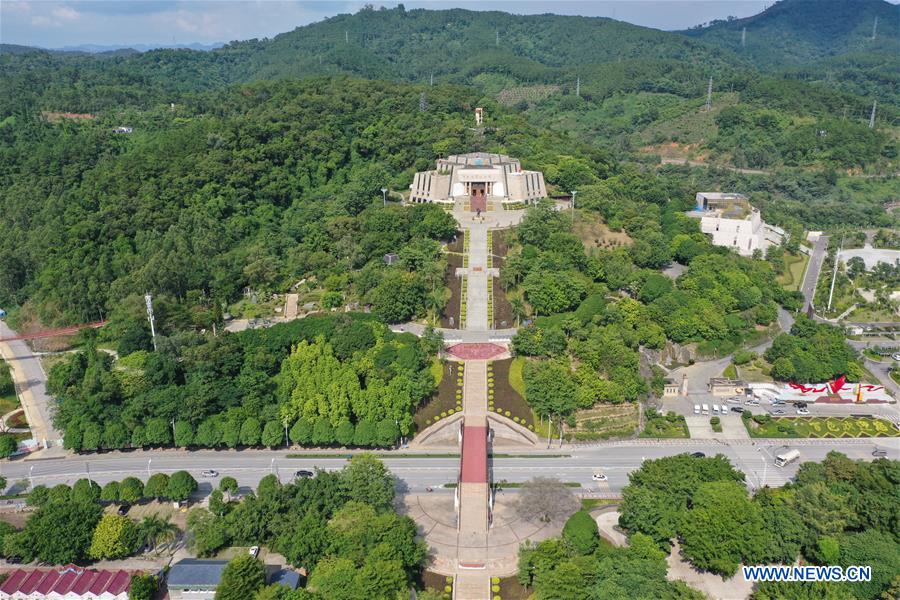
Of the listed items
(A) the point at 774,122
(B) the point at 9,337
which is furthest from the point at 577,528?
(A) the point at 774,122

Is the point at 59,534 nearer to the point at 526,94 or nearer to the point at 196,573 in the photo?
the point at 196,573

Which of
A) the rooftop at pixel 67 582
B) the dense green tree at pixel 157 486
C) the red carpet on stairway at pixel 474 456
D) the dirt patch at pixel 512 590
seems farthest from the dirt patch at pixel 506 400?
the rooftop at pixel 67 582

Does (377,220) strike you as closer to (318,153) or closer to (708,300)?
(318,153)

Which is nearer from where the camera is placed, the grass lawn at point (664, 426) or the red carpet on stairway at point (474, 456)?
the red carpet on stairway at point (474, 456)

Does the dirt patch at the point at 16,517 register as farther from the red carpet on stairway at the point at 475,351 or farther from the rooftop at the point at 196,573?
the red carpet on stairway at the point at 475,351

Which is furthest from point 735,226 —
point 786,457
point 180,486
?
point 180,486

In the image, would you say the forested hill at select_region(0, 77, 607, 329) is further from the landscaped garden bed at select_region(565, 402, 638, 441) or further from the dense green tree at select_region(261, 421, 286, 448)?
the landscaped garden bed at select_region(565, 402, 638, 441)
